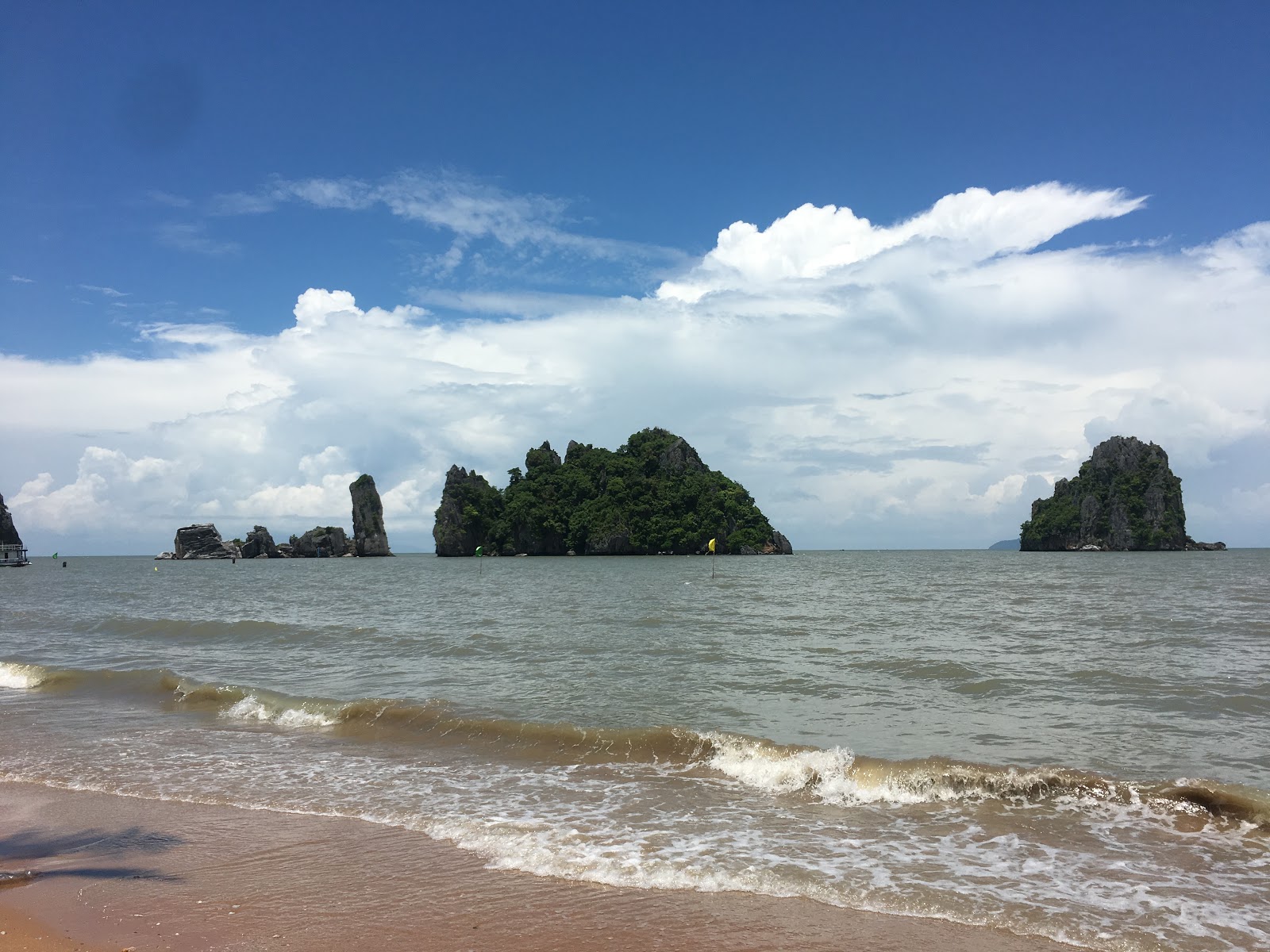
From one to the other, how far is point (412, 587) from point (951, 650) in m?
41.8

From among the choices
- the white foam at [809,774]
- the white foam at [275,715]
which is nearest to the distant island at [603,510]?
the white foam at [275,715]

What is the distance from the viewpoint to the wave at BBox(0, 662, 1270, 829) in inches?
353

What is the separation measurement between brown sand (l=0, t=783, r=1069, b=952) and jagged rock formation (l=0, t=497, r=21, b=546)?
136 metres

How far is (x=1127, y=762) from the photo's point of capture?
10180 millimetres

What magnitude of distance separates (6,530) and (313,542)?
52.2 m

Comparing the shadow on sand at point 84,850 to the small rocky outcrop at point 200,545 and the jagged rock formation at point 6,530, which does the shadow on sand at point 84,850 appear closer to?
the jagged rock formation at point 6,530

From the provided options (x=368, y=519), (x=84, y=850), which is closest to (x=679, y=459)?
(x=368, y=519)

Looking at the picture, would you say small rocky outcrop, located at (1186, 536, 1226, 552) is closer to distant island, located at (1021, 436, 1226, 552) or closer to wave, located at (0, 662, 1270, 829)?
distant island, located at (1021, 436, 1226, 552)

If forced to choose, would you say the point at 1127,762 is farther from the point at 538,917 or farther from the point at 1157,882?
the point at 538,917

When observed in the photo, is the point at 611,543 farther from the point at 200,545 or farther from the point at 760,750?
the point at 760,750

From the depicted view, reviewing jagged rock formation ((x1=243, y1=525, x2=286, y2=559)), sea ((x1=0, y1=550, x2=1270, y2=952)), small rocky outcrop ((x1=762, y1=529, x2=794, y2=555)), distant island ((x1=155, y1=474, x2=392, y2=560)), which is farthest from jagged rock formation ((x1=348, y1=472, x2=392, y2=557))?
sea ((x1=0, y1=550, x2=1270, y2=952))

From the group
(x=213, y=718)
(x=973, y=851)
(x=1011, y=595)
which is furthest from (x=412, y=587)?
(x=973, y=851)

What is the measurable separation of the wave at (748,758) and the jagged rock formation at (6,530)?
130 metres

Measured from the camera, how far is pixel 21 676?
1831 cm
